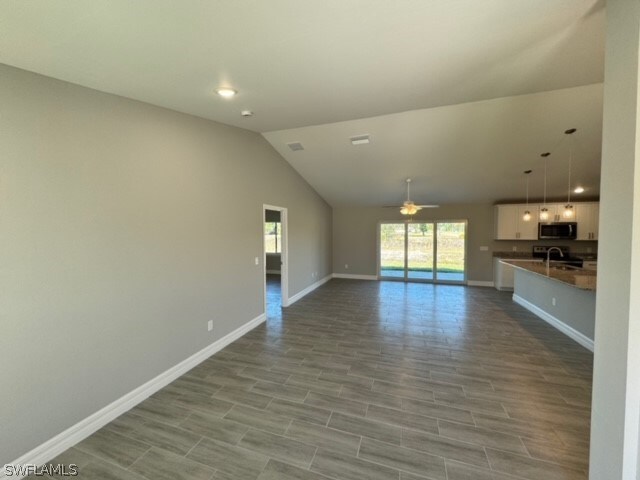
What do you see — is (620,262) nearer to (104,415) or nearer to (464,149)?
(104,415)

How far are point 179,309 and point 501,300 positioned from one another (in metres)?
6.72

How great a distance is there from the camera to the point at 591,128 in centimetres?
422

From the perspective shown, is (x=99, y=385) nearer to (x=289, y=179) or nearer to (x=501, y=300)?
(x=289, y=179)

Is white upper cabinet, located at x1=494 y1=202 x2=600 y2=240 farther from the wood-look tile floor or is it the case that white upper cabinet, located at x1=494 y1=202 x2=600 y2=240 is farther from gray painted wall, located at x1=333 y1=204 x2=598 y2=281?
the wood-look tile floor

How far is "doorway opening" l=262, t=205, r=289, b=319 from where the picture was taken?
542 centimetres

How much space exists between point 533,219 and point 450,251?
219 centimetres

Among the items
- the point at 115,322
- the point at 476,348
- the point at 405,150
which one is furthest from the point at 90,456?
the point at 405,150

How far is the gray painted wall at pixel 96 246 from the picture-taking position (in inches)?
73.1

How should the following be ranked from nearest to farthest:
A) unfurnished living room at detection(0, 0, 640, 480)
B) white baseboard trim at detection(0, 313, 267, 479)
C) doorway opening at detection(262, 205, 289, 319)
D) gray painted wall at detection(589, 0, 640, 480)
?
gray painted wall at detection(589, 0, 640, 480) < unfurnished living room at detection(0, 0, 640, 480) < white baseboard trim at detection(0, 313, 267, 479) < doorway opening at detection(262, 205, 289, 319)

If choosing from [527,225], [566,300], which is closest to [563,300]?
[566,300]

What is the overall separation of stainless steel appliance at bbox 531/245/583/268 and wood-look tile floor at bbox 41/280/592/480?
367cm

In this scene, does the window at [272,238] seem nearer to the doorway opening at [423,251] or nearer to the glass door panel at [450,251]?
the doorway opening at [423,251]

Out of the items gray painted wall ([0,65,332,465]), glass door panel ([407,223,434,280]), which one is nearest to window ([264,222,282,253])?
glass door panel ([407,223,434,280])

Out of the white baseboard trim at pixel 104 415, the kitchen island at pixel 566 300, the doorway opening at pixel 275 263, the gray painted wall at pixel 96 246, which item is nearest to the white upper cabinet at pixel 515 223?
the kitchen island at pixel 566 300
